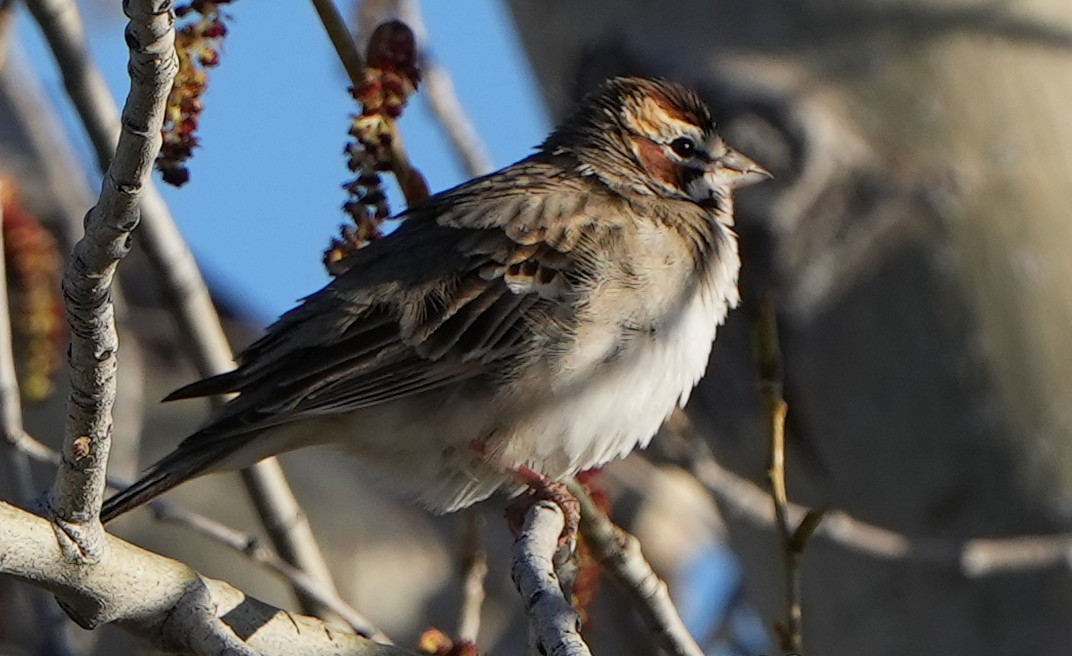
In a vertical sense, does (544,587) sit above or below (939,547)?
above

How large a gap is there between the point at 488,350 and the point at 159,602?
150cm

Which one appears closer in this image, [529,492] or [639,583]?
[639,583]

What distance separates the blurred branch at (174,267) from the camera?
4473mm

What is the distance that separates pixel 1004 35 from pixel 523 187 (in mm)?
1435

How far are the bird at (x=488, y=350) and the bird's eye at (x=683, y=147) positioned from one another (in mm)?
313

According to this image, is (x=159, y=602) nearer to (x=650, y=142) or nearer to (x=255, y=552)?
(x=255, y=552)

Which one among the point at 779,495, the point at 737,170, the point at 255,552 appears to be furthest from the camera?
the point at 737,170

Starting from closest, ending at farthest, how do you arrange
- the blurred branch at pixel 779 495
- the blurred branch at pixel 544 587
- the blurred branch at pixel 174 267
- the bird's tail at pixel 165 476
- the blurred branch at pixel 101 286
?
the blurred branch at pixel 101 286 < the blurred branch at pixel 544 587 < the blurred branch at pixel 779 495 < the bird's tail at pixel 165 476 < the blurred branch at pixel 174 267

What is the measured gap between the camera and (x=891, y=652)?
4.97m

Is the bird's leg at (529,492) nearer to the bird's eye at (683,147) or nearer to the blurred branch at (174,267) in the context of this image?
the blurred branch at (174,267)

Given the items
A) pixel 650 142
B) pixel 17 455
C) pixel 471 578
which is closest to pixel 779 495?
pixel 471 578

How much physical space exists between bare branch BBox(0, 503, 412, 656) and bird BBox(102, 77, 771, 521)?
89cm

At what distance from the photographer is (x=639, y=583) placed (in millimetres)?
3926

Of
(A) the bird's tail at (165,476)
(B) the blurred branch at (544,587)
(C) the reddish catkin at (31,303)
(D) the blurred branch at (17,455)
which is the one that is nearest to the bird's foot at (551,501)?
(B) the blurred branch at (544,587)
